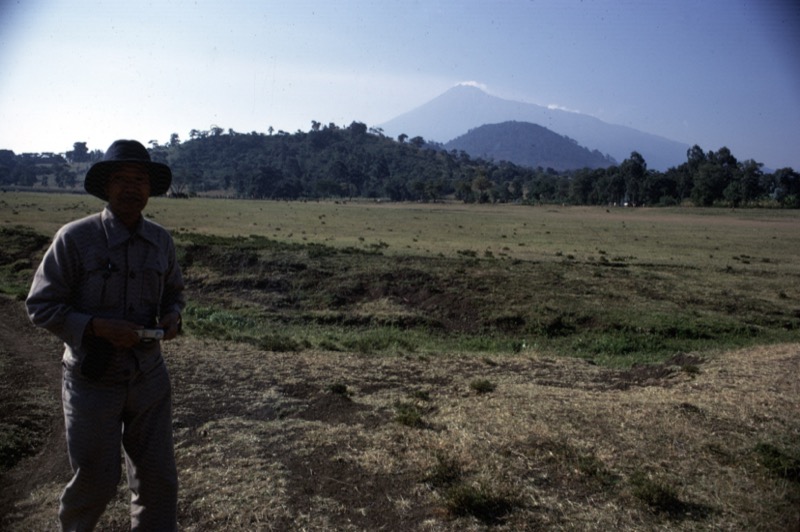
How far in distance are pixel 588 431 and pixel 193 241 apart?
22.6 m

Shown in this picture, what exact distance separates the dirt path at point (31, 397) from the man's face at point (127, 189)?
2.83 m

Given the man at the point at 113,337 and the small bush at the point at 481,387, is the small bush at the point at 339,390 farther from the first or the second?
the man at the point at 113,337

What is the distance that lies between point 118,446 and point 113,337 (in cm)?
74

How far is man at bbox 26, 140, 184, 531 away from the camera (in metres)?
3.51

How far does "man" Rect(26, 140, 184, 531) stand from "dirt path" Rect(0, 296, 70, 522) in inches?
69.7

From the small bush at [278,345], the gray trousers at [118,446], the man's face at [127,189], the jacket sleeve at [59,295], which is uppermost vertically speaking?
the man's face at [127,189]

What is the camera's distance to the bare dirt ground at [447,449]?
4.94 m

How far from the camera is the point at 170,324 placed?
3.91m

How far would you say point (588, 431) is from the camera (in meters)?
6.71

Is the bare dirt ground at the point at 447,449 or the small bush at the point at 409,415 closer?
the bare dirt ground at the point at 447,449

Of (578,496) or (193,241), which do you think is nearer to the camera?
(578,496)

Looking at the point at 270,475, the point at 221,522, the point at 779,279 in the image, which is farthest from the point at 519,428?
the point at 779,279

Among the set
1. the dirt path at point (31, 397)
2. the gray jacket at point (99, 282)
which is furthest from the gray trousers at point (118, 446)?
the dirt path at point (31, 397)

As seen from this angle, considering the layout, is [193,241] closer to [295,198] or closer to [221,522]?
[221,522]
